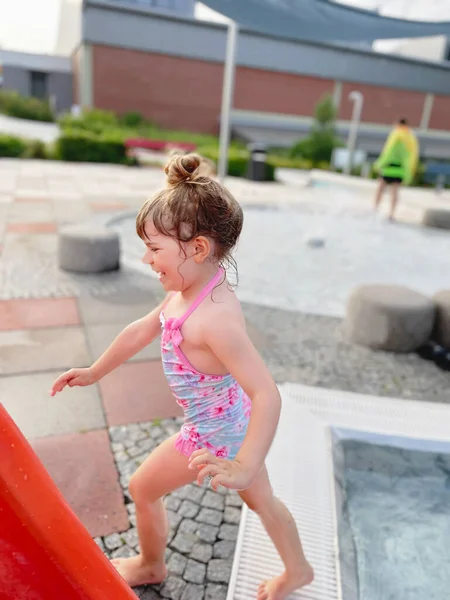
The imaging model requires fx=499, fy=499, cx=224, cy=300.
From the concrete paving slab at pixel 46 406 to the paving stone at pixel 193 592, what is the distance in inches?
44.2

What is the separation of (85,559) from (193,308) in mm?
678

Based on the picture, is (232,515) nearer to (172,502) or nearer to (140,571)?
(172,502)

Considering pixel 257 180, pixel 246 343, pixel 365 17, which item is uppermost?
pixel 365 17

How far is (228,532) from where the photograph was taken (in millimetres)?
2115

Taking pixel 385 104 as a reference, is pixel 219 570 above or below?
below

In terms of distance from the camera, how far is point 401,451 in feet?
9.00

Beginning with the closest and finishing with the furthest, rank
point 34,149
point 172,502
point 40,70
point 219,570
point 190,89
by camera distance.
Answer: point 219,570 < point 172,502 < point 34,149 < point 190,89 < point 40,70

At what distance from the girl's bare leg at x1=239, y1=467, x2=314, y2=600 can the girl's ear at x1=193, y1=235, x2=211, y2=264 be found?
2.43 feet

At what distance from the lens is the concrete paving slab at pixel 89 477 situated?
213 cm

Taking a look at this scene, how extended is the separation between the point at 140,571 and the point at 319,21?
40.1 feet

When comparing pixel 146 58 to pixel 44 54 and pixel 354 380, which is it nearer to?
pixel 44 54

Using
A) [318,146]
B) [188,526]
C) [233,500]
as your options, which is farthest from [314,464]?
[318,146]

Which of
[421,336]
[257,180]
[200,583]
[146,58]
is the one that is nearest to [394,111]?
[146,58]

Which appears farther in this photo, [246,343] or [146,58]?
[146,58]
